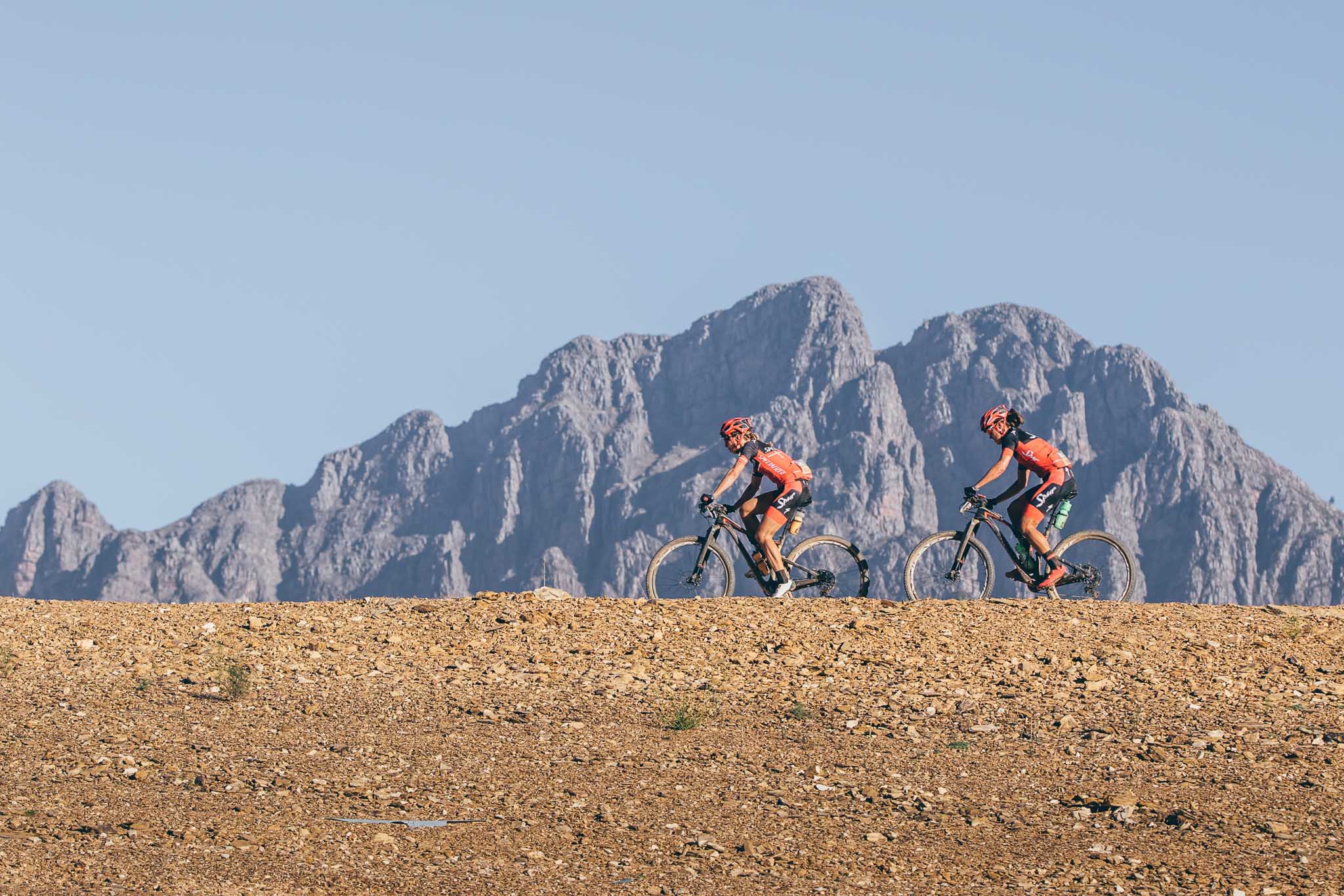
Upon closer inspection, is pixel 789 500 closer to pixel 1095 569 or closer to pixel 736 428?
pixel 736 428

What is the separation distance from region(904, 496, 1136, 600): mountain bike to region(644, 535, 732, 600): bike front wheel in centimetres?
238

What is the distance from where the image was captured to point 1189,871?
8.73 meters

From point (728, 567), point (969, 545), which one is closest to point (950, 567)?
point (969, 545)

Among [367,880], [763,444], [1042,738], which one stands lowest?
[367,880]

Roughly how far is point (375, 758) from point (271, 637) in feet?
16.5

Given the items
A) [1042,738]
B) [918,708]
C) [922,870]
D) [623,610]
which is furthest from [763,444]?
[922,870]

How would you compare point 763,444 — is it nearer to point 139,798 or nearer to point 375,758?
point 375,758

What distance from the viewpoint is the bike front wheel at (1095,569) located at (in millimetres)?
18641

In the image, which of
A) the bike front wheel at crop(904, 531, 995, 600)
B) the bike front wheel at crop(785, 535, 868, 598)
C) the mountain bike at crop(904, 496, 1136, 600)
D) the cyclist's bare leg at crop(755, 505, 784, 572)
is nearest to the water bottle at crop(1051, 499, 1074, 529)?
the mountain bike at crop(904, 496, 1136, 600)

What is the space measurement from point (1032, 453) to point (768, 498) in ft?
11.0

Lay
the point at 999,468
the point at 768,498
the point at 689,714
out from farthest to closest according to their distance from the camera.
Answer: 1. the point at 768,498
2. the point at 999,468
3. the point at 689,714

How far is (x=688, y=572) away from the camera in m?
19.1

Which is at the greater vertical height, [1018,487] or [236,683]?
[1018,487]

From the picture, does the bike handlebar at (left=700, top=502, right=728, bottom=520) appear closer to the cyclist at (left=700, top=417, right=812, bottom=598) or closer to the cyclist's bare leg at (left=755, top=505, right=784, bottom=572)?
the cyclist at (left=700, top=417, right=812, bottom=598)
